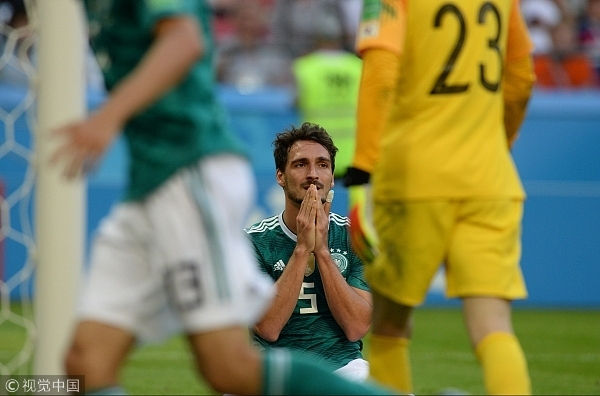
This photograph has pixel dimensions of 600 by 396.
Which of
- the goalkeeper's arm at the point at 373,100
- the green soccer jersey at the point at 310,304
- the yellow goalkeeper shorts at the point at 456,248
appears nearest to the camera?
the yellow goalkeeper shorts at the point at 456,248

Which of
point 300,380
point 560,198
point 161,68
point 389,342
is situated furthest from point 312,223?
point 560,198

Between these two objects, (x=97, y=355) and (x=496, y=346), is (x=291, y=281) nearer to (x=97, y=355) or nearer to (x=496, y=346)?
(x=496, y=346)

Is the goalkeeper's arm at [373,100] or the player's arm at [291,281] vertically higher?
the goalkeeper's arm at [373,100]

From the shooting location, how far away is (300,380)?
3.21m

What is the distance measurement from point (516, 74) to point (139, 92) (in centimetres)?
178

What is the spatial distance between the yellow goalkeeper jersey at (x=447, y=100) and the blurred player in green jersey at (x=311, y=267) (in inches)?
26.1

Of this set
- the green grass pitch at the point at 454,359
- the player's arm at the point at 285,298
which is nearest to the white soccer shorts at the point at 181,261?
the player's arm at the point at 285,298

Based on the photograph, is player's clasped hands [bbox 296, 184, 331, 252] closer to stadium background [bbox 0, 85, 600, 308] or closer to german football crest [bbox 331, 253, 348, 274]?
german football crest [bbox 331, 253, 348, 274]

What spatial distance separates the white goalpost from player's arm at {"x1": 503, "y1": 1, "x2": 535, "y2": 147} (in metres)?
1.83

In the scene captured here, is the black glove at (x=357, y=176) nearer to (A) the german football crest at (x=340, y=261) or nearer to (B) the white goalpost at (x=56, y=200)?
(A) the german football crest at (x=340, y=261)

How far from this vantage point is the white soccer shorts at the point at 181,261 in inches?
124

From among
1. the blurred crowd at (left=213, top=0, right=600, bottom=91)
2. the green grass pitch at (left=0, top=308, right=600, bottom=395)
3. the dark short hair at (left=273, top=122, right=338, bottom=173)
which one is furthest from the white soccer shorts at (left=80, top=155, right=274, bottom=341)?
the blurred crowd at (left=213, top=0, right=600, bottom=91)

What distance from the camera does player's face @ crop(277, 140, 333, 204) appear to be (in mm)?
4754

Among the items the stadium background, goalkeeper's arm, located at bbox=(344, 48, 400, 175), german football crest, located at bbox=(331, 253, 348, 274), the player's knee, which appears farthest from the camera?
the stadium background
